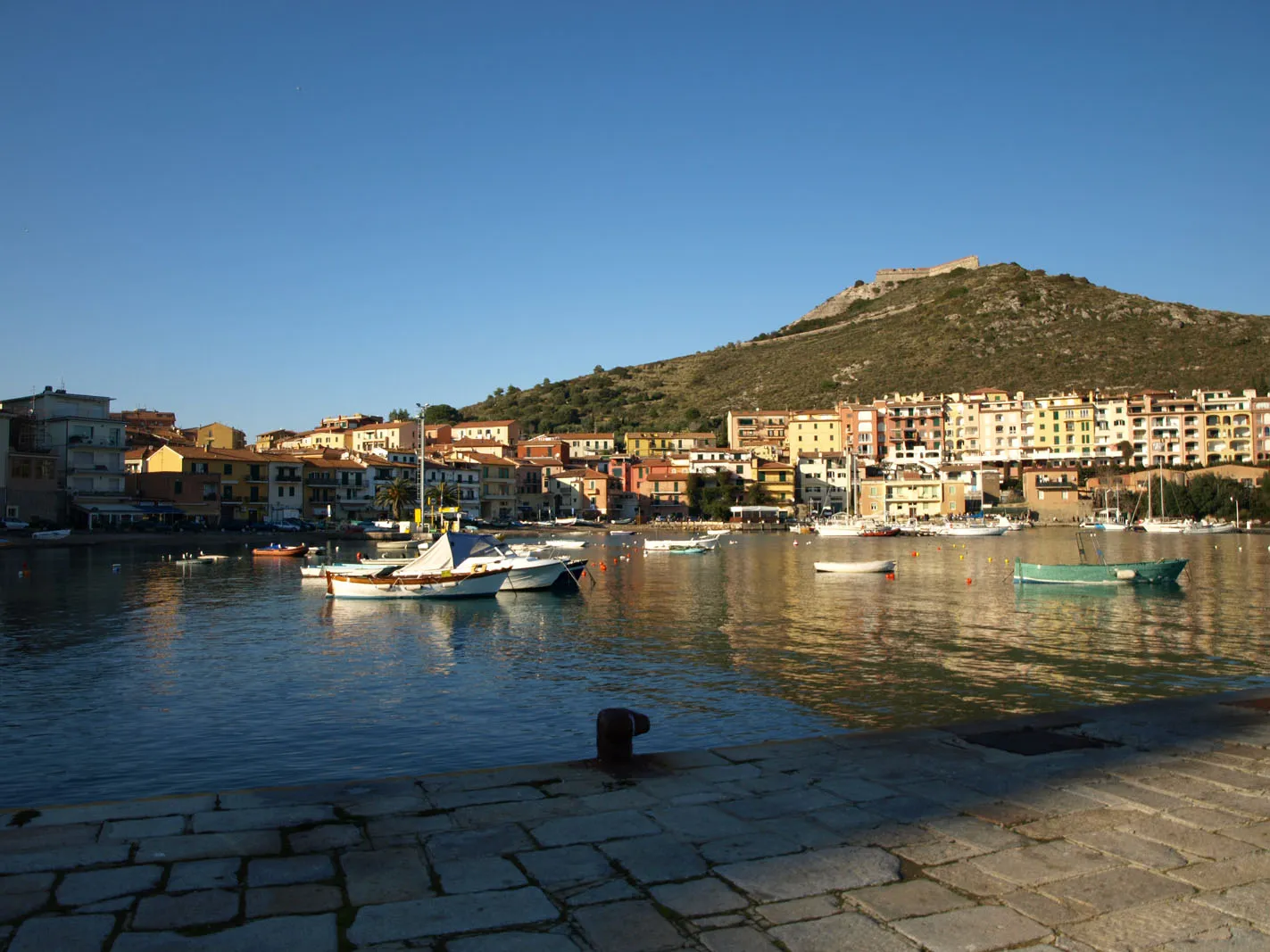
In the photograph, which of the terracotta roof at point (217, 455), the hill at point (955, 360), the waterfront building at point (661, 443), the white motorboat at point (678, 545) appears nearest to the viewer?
the white motorboat at point (678, 545)

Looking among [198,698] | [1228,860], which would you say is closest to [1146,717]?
[1228,860]

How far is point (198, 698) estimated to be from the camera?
643 inches

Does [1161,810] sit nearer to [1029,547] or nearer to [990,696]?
[990,696]

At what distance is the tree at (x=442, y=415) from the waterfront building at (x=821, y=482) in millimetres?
65821

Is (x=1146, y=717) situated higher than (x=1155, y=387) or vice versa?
(x=1155, y=387)

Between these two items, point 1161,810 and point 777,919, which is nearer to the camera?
point 777,919

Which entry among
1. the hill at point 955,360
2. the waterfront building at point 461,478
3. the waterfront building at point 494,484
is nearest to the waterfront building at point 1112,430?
the hill at point 955,360

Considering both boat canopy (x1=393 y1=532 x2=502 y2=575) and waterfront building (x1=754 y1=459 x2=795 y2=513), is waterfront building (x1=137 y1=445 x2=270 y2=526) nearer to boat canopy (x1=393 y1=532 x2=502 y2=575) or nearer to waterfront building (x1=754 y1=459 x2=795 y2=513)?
boat canopy (x1=393 y1=532 x2=502 y2=575)

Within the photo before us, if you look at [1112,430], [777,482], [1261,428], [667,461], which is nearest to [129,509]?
[667,461]

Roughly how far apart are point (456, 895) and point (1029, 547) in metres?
68.3

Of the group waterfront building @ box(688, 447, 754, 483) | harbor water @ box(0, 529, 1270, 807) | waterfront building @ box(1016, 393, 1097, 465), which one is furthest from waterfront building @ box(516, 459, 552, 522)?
harbor water @ box(0, 529, 1270, 807)

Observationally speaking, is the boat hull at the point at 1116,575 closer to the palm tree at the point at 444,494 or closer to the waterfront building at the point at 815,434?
the palm tree at the point at 444,494

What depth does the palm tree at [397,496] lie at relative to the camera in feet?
281

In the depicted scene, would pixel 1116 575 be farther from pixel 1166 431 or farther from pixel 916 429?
pixel 916 429
